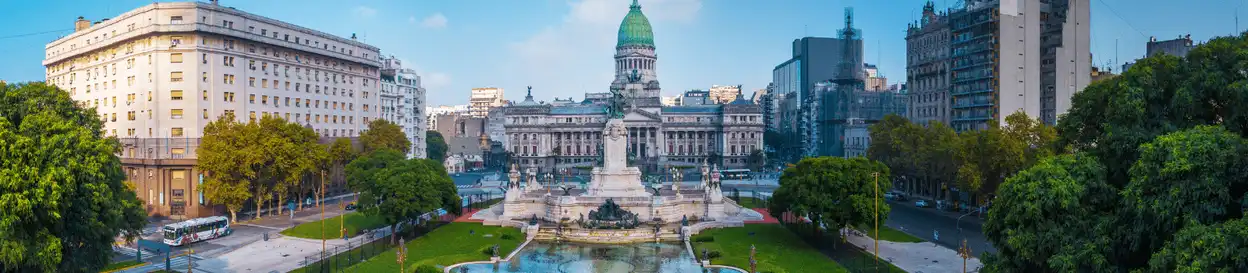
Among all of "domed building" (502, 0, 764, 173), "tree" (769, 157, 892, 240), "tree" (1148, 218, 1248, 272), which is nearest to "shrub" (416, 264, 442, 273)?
"tree" (769, 157, 892, 240)

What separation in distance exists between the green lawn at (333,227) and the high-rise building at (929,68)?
68.4 meters

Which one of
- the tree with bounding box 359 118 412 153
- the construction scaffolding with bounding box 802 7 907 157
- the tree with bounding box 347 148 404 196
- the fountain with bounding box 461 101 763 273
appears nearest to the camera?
the fountain with bounding box 461 101 763 273

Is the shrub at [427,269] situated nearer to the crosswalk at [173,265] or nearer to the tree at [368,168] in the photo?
the crosswalk at [173,265]

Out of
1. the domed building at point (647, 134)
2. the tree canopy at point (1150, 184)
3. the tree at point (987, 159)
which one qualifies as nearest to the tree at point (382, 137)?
the tree at point (987, 159)

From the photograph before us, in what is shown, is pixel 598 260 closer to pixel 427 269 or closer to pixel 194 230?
pixel 427 269

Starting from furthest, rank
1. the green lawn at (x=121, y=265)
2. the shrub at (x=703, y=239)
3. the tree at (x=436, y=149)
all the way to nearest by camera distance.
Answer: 1. the tree at (x=436, y=149)
2. the shrub at (x=703, y=239)
3. the green lawn at (x=121, y=265)

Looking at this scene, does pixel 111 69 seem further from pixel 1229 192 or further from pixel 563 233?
pixel 1229 192

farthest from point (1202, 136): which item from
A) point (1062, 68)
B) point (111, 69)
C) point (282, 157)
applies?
point (111, 69)

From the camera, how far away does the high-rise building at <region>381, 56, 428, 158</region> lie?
146m

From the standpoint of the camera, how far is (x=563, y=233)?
63156 millimetres

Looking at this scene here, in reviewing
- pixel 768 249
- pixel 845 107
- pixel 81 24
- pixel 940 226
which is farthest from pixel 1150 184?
pixel 845 107

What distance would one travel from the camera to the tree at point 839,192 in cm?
5450

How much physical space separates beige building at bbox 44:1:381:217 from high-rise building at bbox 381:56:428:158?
163 feet

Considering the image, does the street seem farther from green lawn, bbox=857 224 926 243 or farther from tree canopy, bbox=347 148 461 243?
tree canopy, bbox=347 148 461 243
